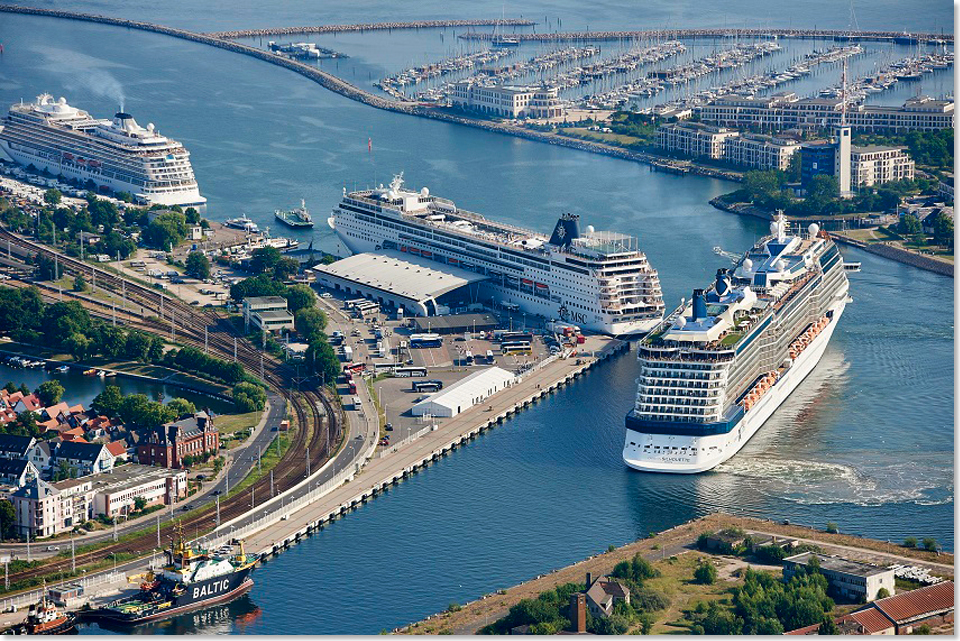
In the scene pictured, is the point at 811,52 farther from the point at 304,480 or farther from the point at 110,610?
the point at 110,610

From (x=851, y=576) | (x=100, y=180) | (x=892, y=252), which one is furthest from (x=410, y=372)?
(x=100, y=180)

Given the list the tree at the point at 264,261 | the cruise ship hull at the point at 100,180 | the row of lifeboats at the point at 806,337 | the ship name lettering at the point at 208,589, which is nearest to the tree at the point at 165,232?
the tree at the point at 264,261

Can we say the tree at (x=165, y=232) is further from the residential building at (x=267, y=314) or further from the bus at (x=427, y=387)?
the bus at (x=427, y=387)

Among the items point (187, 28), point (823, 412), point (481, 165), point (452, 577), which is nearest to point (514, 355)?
point (823, 412)

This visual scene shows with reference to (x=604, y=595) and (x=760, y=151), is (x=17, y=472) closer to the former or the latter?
(x=604, y=595)

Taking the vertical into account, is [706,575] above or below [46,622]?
above
